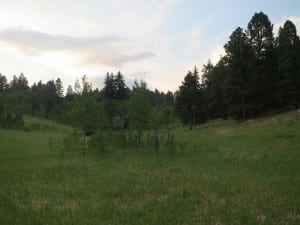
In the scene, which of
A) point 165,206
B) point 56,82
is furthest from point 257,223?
point 56,82

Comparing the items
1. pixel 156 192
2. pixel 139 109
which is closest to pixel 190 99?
pixel 139 109

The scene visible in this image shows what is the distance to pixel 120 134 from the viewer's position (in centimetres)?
4256

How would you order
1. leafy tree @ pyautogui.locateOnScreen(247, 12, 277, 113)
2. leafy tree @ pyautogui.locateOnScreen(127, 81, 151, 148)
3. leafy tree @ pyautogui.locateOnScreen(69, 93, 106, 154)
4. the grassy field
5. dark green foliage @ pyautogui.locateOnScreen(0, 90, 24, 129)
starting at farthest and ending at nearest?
dark green foliage @ pyautogui.locateOnScreen(0, 90, 24, 129), leafy tree @ pyautogui.locateOnScreen(247, 12, 277, 113), leafy tree @ pyautogui.locateOnScreen(127, 81, 151, 148), leafy tree @ pyautogui.locateOnScreen(69, 93, 106, 154), the grassy field

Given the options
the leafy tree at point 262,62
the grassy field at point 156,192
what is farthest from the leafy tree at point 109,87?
the grassy field at point 156,192

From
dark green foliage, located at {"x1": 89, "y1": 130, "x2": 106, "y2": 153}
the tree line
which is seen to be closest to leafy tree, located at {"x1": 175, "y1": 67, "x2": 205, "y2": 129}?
the tree line

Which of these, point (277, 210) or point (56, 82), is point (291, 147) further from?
point (56, 82)

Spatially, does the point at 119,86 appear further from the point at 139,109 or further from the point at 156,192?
the point at 156,192

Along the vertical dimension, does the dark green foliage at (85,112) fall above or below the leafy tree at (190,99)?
below

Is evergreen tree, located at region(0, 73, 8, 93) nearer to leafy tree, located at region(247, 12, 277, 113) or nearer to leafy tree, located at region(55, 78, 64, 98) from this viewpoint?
leafy tree, located at region(55, 78, 64, 98)

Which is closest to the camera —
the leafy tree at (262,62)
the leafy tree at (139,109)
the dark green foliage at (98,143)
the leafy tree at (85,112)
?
the dark green foliage at (98,143)

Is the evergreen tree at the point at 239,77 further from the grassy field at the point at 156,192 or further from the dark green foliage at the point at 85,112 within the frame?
the grassy field at the point at 156,192

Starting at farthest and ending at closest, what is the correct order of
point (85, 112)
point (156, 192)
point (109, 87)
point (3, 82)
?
point (3, 82)
point (109, 87)
point (85, 112)
point (156, 192)

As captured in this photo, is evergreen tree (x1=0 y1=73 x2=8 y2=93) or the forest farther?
evergreen tree (x1=0 y1=73 x2=8 y2=93)

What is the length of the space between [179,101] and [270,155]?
50.9 meters
